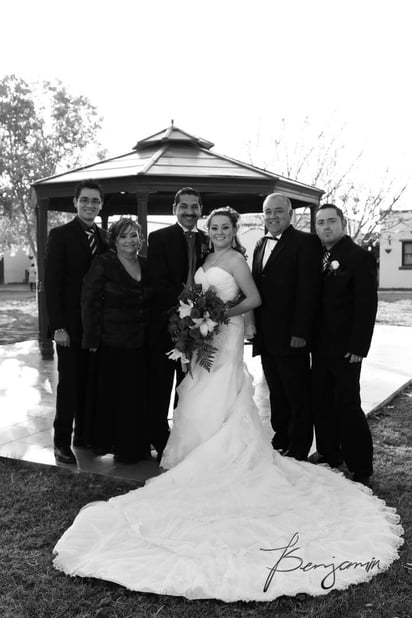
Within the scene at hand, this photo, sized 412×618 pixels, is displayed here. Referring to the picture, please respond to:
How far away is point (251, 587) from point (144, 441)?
7.05ft

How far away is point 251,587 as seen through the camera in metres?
2.90

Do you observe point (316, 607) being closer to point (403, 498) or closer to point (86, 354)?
point (403, 498)

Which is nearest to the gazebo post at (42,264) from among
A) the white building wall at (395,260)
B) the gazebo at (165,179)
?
the gazebo at (165,179)

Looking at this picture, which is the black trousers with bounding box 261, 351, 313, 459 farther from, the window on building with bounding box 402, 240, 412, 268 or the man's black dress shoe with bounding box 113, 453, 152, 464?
the window on building with bounding box 402, 240, 412, 268

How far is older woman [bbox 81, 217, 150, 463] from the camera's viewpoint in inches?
185

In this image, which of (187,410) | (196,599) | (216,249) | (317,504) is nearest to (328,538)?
(317,504)

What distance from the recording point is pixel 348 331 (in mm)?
4441

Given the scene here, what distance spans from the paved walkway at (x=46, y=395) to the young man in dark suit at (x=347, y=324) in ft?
2.59

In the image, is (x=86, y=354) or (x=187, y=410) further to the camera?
(x=86, y=354)

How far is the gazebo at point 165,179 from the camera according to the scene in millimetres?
8258

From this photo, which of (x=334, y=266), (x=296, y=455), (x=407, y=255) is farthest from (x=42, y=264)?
(x=407, y=255)

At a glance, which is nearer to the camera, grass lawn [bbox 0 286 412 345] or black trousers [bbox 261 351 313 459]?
black trousers [bbox 261 351 313 459]

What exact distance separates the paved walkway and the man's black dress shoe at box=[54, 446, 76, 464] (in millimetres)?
56

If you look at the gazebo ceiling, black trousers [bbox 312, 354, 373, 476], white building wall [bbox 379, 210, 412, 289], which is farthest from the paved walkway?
white building wall [bbox 379, 210, 412, 289]
